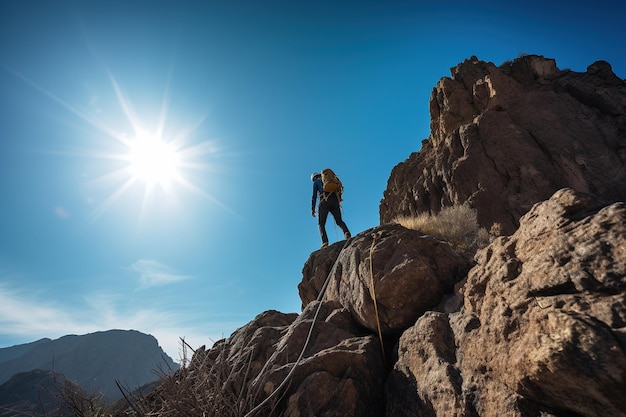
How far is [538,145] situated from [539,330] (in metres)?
10.9

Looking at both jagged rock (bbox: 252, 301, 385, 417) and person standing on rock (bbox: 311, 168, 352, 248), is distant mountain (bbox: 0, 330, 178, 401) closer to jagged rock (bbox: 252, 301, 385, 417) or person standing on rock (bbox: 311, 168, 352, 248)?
person standing on rock (bbox: 311, 168, 352, 248)

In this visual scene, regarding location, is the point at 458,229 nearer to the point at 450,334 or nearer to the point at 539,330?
the point at 450,334

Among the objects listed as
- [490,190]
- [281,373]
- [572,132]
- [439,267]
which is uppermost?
[572,132]

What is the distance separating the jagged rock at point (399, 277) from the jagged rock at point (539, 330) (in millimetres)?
603

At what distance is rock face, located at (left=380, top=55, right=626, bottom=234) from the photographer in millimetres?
9227

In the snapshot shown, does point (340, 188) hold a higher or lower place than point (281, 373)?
higher

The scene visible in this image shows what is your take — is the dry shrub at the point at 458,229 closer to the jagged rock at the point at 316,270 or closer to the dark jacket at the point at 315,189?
the jagged rock at the point at 316,270

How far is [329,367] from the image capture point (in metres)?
3.45

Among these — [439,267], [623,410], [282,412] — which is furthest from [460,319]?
[282,412]

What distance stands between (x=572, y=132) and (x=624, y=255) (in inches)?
452

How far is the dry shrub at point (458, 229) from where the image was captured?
22.1 ft

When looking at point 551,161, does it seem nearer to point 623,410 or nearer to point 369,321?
point 369,321

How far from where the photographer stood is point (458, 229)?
7.79 m

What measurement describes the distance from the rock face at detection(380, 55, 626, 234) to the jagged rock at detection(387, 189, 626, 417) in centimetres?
694
